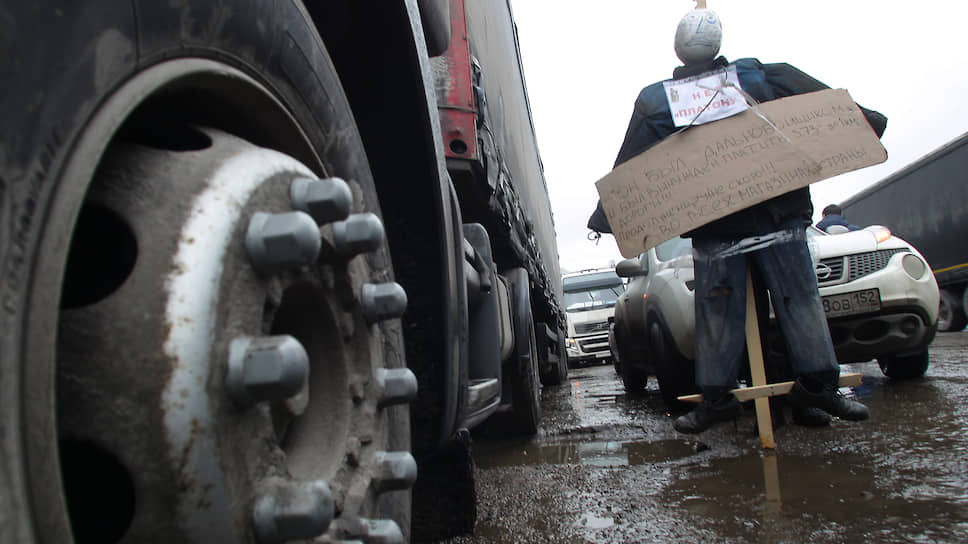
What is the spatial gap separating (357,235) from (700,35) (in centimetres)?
285

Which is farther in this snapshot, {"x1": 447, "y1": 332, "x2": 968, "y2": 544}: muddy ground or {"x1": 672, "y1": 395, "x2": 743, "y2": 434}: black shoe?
{"x1": 672, "y1": 395, "x2": 743, "y2": 434}: black shoe

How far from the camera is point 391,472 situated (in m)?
1.00

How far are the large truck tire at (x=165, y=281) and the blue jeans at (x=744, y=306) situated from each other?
95.9 inches

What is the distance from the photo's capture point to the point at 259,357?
0.62 meters

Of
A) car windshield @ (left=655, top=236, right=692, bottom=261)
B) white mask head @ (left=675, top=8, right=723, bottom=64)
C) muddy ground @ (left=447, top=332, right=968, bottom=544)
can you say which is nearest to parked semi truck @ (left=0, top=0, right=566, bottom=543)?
muddy ground @ (left=447, top=332, right=968, bottom=544)

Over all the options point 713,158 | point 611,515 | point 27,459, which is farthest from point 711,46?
point 27,459

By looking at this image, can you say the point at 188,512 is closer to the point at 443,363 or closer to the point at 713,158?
the point at 443,363

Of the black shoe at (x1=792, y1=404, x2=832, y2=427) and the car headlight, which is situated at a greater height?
the car headlight

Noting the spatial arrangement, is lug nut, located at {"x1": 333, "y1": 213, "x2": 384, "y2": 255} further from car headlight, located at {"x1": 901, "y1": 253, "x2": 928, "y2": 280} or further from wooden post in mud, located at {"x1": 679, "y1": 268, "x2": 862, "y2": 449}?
car headlight, located at {"x1": 901, "y1": 253, "x2": 928, "y2": 280}

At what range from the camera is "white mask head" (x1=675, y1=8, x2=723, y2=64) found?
321cm

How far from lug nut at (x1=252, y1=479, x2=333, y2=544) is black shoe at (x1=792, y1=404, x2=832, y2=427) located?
119 inches

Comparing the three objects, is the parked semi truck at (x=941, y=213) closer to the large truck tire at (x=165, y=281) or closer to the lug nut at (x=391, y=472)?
the lug nut at (x=391, y=472)

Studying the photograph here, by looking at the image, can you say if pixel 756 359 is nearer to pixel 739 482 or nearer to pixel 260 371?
pixel 739 482

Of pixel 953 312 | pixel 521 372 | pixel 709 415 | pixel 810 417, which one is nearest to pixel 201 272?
pixel 709 415
